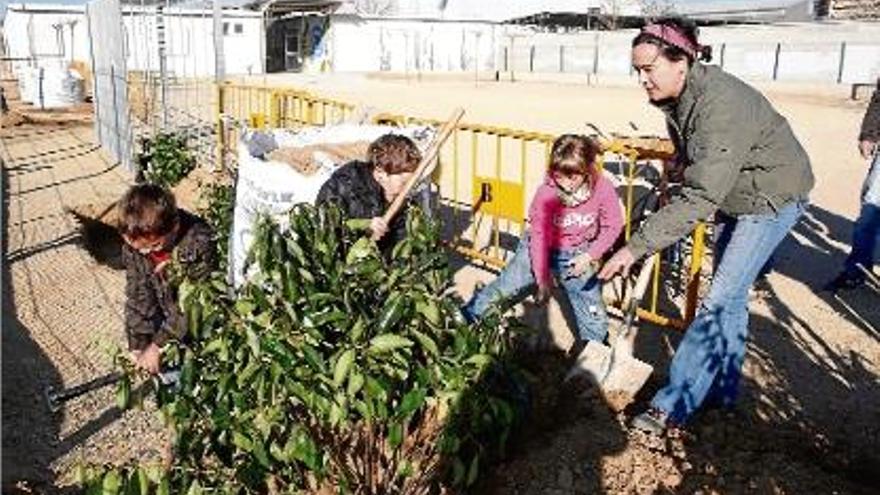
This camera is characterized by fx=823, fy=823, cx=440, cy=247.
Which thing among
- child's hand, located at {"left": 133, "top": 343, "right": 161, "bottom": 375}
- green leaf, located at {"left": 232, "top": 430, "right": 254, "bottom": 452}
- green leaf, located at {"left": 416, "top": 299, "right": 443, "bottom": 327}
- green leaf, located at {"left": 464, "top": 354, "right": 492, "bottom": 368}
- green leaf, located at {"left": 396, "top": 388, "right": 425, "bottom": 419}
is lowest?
child's hand, located at {"left": 133, "top": 343, "right": 161, "bottom": 375}

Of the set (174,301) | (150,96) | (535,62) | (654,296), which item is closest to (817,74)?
(535,62)

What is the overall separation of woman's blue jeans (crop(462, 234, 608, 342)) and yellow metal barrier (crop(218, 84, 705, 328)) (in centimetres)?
51

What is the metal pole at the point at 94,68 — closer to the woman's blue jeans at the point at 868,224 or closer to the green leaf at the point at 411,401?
the woman's blue jeans at the point at 868,224

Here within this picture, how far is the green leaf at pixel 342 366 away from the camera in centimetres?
202

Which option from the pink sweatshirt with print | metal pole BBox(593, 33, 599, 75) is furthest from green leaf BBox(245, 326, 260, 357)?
metal pole BBox(593, 33, 599, 75)

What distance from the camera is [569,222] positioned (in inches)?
161

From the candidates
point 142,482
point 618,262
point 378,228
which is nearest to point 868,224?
point 618,262

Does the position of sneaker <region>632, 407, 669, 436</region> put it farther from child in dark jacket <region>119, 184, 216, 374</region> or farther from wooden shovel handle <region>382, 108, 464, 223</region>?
child in dark jacket <region>119, 184, 216, 374</region>

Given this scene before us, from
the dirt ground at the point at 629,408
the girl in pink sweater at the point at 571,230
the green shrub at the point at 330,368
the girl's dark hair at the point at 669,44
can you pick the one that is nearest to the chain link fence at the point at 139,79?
the dirt ground at the point at 629,408

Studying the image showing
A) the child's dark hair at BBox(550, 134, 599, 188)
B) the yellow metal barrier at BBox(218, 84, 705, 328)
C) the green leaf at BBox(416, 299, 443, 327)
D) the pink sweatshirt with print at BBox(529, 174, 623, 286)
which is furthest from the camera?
the yellow metal barrier at BBox(218, 84, 705, 328)

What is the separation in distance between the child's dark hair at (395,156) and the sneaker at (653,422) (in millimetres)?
1506

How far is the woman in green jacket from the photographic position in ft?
10.2

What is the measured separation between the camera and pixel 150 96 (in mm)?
11383

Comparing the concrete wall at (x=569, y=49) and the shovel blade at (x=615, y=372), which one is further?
the concrete wall at (x=569, y=49)
